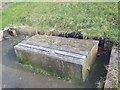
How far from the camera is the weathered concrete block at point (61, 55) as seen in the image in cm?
353

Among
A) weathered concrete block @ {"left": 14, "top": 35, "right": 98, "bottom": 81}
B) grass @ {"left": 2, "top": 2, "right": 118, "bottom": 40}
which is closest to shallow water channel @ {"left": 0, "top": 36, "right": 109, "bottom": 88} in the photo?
weathered concrete block @ {"left": 14, "top": 35, "right": 98, "bottom": 81}

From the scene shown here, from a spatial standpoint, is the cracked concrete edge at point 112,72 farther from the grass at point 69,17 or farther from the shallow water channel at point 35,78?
the grass at point 69,17

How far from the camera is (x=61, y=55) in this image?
369 centimetres

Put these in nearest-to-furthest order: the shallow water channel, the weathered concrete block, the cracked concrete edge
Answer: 1. the cracked concrete edge
2. the weathered concrete block
3. the shallow water channel

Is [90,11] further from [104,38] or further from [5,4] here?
[5,4]

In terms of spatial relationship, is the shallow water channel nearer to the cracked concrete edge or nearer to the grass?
the cracked concrete edge

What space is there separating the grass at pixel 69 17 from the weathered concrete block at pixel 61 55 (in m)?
1.06

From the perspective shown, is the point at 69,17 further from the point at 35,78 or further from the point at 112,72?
the point at 112,72

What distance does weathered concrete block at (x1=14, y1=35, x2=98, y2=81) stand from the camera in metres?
3.53

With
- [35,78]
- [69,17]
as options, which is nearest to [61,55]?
[35,78]

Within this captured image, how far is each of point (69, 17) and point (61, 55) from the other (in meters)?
2.80

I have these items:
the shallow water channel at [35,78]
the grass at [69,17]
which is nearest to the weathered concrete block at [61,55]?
the shallow water channel at [35,78]

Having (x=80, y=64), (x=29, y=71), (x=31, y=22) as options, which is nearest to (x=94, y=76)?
(x=80, y=64)

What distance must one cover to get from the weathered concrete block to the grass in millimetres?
1058
